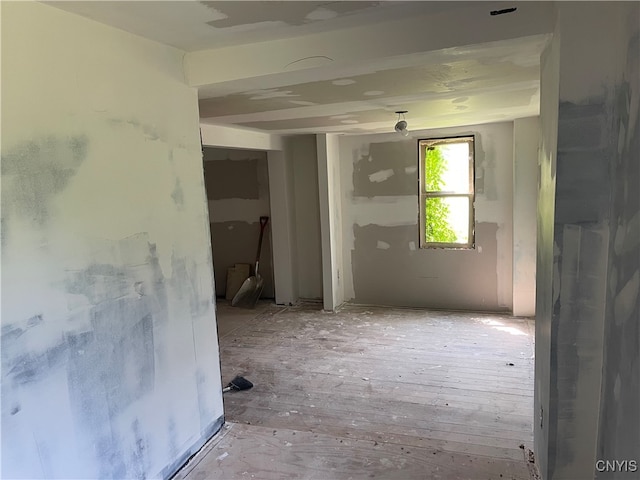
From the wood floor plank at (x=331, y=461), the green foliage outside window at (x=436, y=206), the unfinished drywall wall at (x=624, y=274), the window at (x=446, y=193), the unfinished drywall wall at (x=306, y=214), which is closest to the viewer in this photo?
the unfinished drywall wall at (x=624, y=274)

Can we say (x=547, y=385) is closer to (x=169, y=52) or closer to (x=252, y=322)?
(x=169, y=52)

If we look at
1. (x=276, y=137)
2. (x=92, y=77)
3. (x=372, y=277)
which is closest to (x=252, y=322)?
(x=372, y=277)

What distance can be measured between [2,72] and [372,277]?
5.00 meters

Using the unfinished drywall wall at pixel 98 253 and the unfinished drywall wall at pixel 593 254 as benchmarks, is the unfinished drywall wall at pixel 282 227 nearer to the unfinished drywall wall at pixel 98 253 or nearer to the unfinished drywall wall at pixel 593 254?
the unfinished drywall wall at pixel 98 253

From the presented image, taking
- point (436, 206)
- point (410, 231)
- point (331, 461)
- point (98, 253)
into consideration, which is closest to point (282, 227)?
point (410, 231)

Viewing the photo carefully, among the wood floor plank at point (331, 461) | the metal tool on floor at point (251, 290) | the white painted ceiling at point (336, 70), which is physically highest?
the white painted ceiling at point (336, 70)

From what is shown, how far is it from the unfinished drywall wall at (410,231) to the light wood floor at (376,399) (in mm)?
432

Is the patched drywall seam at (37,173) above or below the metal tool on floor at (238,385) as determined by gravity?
above

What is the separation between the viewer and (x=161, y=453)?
8.08 feet

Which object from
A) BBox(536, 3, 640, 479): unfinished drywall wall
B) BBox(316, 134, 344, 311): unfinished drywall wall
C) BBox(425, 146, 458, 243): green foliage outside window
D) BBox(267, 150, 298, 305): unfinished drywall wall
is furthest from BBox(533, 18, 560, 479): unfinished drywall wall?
BBox(267, 150, 298, 305): unfinished drywall wall

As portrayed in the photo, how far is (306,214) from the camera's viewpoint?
6273 mm

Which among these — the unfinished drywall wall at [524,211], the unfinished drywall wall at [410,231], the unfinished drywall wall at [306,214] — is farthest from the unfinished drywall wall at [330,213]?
the unfinished drywall wall at [524,211]

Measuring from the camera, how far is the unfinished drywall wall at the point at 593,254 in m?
1.45

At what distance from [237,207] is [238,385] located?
A: 3438 millimetres
